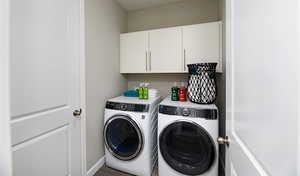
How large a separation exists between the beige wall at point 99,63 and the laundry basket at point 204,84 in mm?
1253

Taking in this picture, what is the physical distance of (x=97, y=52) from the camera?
179 centimetres

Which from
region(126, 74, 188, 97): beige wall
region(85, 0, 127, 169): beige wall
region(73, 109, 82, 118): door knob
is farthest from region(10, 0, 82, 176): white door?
region(126, 74, 188, 97): beige wall

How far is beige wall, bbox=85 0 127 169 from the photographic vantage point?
166cm

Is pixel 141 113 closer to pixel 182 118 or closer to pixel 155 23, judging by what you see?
pixel 182 118

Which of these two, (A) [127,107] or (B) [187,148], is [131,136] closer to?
(A) [127,107]

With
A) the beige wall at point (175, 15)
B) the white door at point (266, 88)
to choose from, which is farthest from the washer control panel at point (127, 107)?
the beige wall at point (175, 15)

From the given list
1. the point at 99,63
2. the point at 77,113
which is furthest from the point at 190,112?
the point at 99,63

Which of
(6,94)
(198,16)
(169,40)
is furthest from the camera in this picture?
(198,16)

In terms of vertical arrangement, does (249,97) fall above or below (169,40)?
Result: below

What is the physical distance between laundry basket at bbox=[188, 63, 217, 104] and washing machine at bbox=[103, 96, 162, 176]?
59cm

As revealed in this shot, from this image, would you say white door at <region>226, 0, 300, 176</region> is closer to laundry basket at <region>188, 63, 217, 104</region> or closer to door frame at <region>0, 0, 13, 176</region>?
laundry basket at <region>188, 63, 217, 104</region>

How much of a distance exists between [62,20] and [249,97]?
157 centimetres

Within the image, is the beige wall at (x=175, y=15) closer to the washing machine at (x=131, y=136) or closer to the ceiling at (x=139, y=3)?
the ceiling at (x=139, y=3)

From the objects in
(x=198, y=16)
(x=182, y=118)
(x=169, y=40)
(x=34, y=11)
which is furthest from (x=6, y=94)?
(x=198, y=16)
